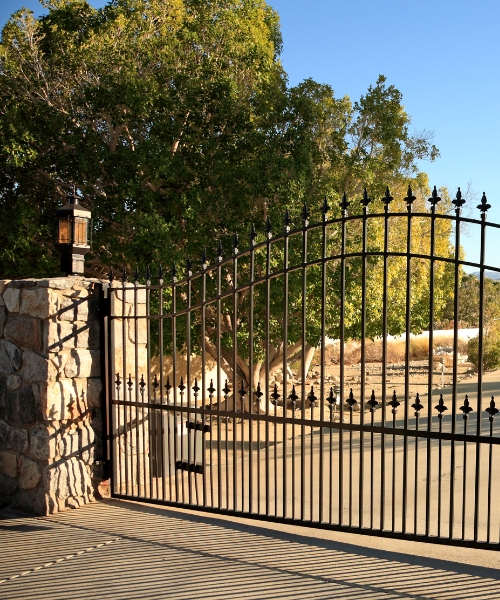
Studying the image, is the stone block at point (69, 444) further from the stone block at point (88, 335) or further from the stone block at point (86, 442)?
the stone block at point (88, 335)

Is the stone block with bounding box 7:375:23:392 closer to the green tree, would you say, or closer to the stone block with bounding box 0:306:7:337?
the stone block with bounding box 0:306:7:337

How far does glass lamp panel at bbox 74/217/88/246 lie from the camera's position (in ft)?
20.4

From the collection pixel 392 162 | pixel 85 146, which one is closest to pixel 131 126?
pixel 85 146

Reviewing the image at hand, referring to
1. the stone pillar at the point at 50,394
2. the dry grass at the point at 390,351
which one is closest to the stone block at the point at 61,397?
the stone pillar at the point at 50,394

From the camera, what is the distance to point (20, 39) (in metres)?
13.8

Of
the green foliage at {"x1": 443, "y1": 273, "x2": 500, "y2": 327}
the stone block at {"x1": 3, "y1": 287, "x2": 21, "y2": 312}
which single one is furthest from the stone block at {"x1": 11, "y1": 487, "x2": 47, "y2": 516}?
the green foliage at {"x1": 443, "y1": 273, "x2": 500, "y2": 327}

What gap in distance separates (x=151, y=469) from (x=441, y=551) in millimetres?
2570

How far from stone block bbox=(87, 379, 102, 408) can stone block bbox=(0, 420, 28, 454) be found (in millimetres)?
612

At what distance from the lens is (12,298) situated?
5.93 metres

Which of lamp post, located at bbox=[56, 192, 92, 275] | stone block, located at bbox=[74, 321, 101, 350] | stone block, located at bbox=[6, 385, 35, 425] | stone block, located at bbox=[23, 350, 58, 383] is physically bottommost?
stone block, located at bbox=[6, 385, 35, 425]

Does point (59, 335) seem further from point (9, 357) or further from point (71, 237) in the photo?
point (71, 237)

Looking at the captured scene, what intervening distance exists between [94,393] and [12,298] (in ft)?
3.69

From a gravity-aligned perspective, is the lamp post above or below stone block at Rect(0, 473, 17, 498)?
above

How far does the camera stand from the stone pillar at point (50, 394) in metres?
5.73
